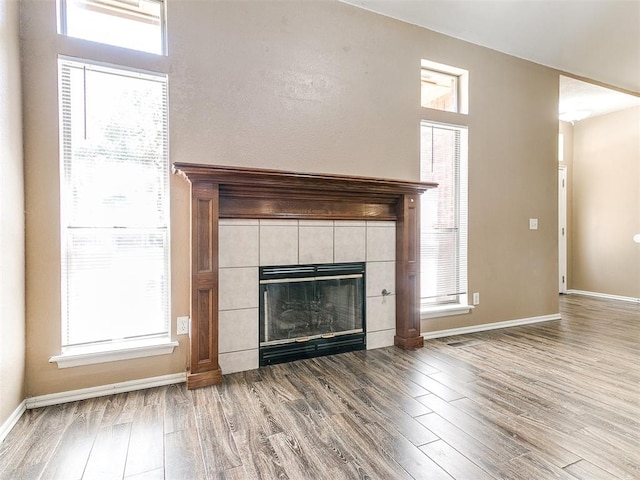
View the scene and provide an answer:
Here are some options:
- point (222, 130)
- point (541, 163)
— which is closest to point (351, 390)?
point (222, 130)

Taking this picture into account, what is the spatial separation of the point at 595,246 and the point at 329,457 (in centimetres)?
621

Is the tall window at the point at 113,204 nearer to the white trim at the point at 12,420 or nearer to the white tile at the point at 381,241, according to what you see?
the white trim at the point at 12,420

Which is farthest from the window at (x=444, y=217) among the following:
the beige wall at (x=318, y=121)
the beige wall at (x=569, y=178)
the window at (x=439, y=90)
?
the beige wall at (x=569, y=178)

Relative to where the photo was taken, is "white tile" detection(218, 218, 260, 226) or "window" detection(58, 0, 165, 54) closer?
"window" detection(58, 0, 165, 54)

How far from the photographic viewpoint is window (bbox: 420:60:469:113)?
12.0ft

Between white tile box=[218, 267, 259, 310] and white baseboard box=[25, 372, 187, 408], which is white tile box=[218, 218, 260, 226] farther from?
white baseboard box=[25, 372, 187, 408]

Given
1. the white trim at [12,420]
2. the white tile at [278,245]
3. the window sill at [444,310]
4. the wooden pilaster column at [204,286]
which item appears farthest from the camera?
the window sill at [444,310]

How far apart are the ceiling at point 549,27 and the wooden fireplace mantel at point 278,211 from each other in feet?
5.22

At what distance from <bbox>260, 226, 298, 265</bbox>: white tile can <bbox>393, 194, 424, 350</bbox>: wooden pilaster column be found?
1.03m

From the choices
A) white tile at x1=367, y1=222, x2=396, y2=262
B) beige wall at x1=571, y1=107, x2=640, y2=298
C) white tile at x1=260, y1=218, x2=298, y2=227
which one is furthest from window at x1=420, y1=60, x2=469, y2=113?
beige wall at x1=571, y1=107, x2=640, y2=298

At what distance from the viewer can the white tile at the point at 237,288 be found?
2709 millimetres

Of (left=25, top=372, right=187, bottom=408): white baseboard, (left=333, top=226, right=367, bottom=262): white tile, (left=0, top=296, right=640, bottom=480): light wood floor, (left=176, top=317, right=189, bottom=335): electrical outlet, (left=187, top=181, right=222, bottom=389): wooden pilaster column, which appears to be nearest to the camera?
(left=0, top=296, right=640, bottom=480): light wood floor

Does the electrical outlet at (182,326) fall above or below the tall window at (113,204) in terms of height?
below

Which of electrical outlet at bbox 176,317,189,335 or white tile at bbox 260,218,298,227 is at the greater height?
white tile at bbox 260,218,298,227
